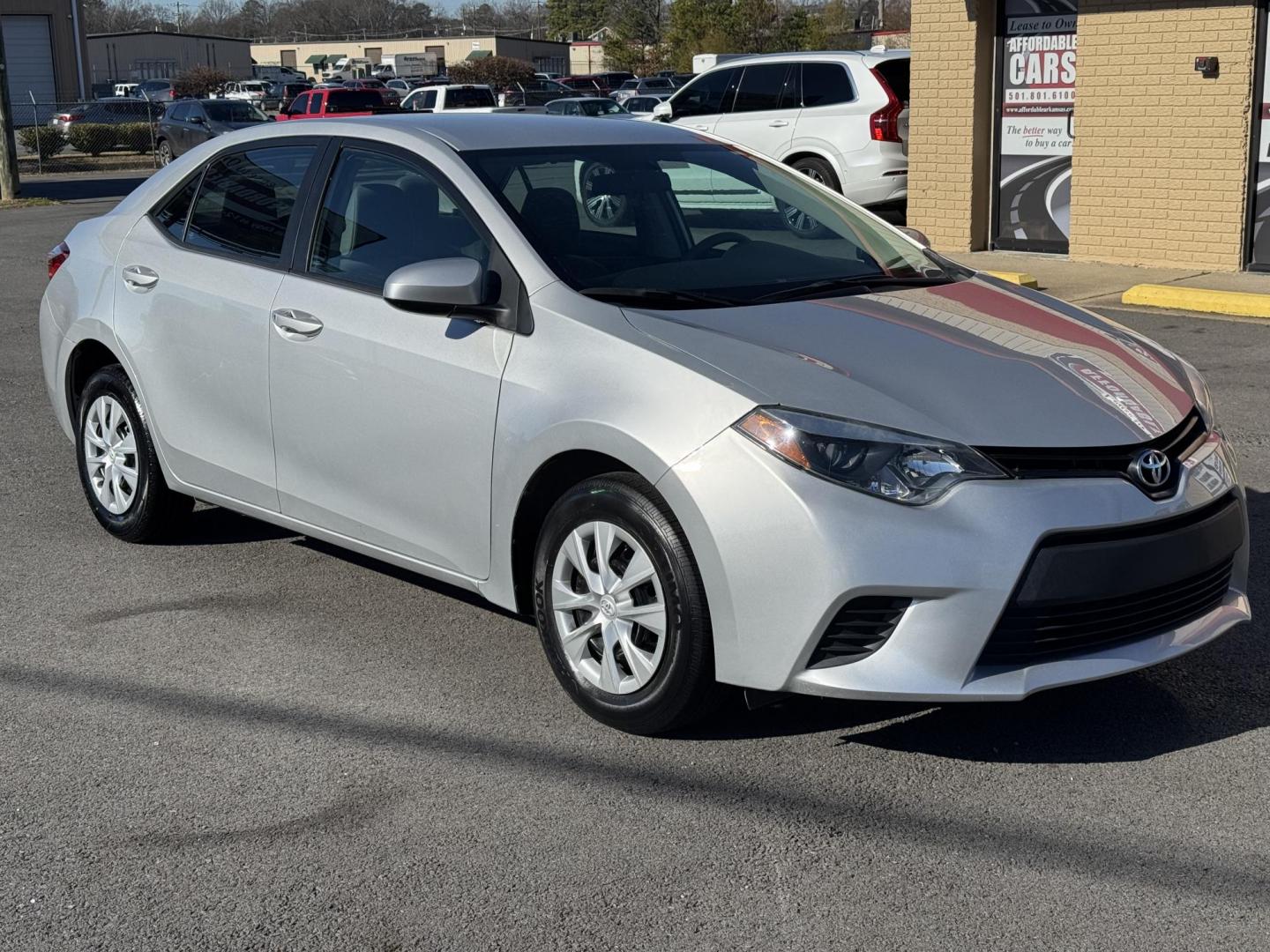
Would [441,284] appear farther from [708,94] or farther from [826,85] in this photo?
[708,94]

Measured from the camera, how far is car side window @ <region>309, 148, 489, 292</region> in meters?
4.78

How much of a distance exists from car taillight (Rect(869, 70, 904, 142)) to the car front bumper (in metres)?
12.5

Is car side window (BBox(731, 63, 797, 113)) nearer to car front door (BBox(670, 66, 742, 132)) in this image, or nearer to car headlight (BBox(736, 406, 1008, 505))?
car front door (BBox(670, 66, 742, 132))

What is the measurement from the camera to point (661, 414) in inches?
155

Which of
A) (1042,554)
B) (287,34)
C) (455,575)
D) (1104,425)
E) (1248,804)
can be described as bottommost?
(1248,804)

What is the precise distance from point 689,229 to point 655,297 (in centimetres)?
67

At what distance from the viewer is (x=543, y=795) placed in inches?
153

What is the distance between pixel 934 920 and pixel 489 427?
189cm

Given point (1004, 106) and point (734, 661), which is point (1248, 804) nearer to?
point (734, 661)

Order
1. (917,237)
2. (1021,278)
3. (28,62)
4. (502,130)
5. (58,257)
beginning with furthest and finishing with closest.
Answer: (28,62)
(1021,278)
(58,257)
(917,237)
(502,130)

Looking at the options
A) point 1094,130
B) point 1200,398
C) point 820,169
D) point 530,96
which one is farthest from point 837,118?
point 530,96

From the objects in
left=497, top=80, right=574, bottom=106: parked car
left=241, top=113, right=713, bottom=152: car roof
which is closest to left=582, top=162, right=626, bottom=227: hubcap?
left=241, top=113, right=713, bottom=152: car roof

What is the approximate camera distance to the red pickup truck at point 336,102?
33281 mm

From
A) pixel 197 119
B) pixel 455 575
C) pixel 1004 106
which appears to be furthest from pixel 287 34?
pixel 455 575
